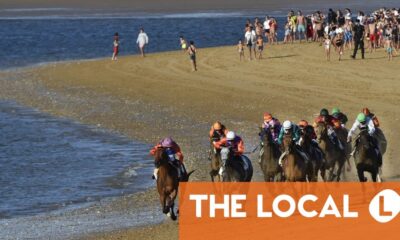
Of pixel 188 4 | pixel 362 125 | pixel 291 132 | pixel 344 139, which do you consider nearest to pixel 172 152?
pixel 291 132

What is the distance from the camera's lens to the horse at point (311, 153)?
25094 mm

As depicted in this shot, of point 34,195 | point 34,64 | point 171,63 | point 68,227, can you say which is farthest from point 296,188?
point 34,64

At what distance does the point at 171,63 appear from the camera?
63812 millimetres

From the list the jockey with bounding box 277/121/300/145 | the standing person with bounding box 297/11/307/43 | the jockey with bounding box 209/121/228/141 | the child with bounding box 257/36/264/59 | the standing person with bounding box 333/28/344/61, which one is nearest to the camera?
the jockey with bounding box 277/121/300/145

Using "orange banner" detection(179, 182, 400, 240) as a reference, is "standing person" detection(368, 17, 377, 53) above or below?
below

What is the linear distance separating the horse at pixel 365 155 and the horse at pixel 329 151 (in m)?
1.00

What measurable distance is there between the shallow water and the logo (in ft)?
25.7

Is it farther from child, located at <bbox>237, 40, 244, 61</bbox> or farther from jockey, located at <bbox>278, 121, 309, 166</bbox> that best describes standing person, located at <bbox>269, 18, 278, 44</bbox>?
jockey, located at <bbox>278, 121, 309, 166</bbox>

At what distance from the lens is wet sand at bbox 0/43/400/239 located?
1622 inches

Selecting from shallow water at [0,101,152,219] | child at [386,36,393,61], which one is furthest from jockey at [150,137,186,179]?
child at [386,36,393,61]

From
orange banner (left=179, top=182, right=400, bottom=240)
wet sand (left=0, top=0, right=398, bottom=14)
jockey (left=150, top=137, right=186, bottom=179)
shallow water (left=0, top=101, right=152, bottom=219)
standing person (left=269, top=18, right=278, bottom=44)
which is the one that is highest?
jockey (left=150, top=137, right=186, bottom=179)

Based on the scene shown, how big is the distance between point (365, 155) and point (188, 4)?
333 ft

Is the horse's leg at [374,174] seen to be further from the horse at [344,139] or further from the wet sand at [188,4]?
the wet sand at [188,4]

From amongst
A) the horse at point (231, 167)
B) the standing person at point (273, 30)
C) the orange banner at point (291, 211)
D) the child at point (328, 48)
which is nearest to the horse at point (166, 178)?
the orange banner at point (291, 211)
